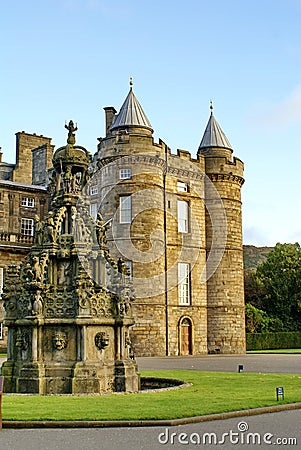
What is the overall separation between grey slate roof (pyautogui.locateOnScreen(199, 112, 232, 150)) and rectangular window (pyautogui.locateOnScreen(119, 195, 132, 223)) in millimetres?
8372

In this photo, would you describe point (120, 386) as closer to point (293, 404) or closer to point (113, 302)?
point (113, 302)

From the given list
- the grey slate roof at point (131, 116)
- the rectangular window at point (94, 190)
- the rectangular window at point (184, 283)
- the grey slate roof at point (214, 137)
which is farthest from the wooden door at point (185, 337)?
the grey slate roof at point (131, 116)

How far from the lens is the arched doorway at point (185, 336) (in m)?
39.6

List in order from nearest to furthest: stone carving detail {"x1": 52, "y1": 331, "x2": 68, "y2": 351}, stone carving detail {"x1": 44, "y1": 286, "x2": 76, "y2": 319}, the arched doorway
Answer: stone carving detail {"x1": 52, "y1": 331, "x2": 68, "y2": 351} < stone carving detail {"x1": 44, "y1": 286, "x2": 76, "y2": 319} < the arched doorway

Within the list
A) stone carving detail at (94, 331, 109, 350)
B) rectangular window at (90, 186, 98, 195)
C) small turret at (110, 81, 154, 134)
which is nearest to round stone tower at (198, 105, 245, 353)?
small turret at (110, 81, 154, 134)

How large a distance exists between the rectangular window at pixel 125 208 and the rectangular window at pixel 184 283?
4.84m

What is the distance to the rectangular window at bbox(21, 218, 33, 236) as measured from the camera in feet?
154

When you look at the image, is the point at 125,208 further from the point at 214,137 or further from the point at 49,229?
the point at 49,229

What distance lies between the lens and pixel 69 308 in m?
15.0

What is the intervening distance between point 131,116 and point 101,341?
2717 cm

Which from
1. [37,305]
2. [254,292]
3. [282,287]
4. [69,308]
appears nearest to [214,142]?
[282,287]

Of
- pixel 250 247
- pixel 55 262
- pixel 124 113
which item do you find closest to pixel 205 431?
pixel 55 262

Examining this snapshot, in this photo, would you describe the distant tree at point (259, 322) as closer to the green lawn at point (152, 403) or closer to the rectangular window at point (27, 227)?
the rectangular window at point (27, 227)

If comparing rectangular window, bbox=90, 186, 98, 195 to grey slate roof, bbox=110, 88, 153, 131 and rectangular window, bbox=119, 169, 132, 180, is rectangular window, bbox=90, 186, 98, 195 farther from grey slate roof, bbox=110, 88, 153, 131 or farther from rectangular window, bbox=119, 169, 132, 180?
grey slate roof, bbox=110, 88, 153, 131
